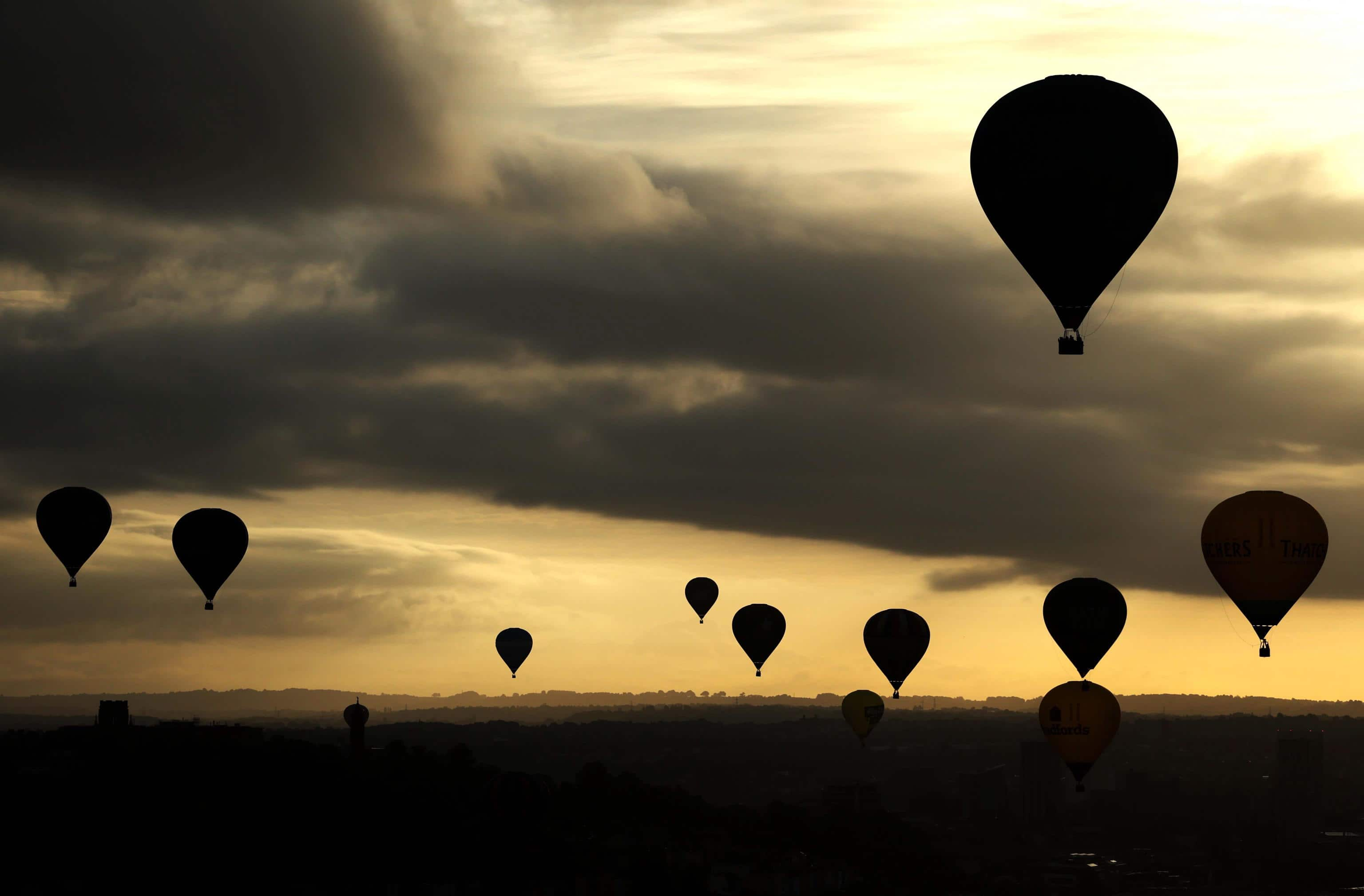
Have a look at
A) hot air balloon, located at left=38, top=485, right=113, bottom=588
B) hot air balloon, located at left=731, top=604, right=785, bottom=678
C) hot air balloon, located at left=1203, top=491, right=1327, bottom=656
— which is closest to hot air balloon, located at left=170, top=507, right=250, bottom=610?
hot air balloon, located at left=38, top=485, right=113, bottom=588

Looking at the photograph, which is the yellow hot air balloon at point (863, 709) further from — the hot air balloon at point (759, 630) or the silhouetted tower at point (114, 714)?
the silhouetted tower at point (114, 714)

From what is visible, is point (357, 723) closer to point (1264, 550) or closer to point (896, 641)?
point (896, 641)

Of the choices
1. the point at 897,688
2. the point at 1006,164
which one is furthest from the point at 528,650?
the point at 1006,164

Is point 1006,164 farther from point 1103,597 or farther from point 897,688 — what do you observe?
point 897,688

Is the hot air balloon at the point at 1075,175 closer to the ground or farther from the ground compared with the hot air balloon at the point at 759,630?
farther from the ground

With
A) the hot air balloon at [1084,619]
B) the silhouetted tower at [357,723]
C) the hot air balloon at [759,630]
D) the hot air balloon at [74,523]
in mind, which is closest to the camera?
the hot air balloon at [1084,619]

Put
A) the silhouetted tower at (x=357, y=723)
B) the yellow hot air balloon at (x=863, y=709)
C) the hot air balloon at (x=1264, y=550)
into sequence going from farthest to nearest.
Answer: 1. the silhouetted tower at (x=357, y=723)
2. the yellow hot air balloon at (x=863, y=709)
3. the hot air balloon at (x=1264, y=550)

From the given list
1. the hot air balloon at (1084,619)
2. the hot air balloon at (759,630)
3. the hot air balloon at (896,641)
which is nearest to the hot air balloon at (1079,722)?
the hot air balloon at (1084,619)
